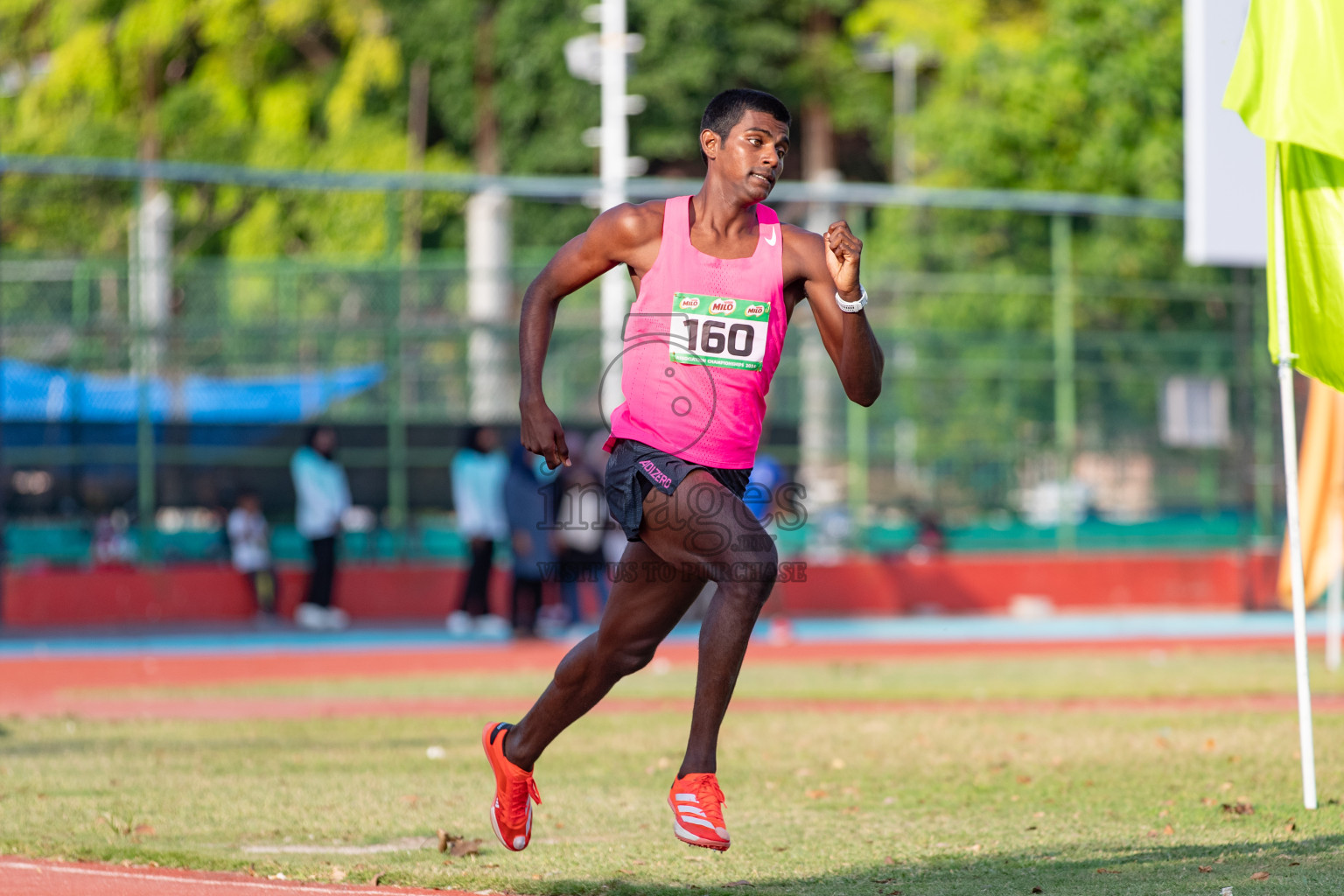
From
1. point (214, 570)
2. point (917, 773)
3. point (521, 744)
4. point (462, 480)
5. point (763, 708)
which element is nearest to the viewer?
point (521, 744)

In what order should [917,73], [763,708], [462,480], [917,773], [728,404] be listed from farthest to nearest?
[917,73]
[462,480]
[763,708]
[917,773]
[728,404]

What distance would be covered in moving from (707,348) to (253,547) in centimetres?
1390

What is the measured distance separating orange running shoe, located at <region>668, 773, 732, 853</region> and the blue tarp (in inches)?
550

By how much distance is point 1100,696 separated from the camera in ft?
38.3

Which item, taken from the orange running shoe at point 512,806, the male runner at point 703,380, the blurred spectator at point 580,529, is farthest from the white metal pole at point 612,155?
the male runner at point 703,380

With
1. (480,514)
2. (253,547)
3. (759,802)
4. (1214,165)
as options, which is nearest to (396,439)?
(253,547)

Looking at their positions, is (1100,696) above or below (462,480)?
below

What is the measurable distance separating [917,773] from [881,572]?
12265 millimetres

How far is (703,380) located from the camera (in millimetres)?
4973

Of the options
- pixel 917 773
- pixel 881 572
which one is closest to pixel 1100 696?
pixel 917 773

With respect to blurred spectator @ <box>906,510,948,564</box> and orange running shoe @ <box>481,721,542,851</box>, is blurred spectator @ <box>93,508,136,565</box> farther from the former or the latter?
orange running shoe @ <box>481,721,542,851</box>

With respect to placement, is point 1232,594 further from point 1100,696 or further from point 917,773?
point 917,773

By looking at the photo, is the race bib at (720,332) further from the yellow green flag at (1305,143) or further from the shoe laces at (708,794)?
the yellow green flag at (1305,143)

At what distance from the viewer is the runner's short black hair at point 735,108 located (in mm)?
5074
